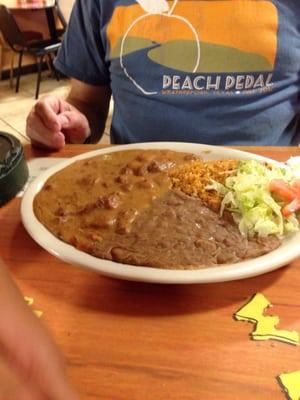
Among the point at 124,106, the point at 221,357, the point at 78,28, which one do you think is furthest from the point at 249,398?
the point at 78,28

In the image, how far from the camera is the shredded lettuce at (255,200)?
2.65 feet

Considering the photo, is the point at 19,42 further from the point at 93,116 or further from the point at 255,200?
the point at 255,200

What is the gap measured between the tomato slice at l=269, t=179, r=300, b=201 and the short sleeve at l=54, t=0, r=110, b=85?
0.68 m

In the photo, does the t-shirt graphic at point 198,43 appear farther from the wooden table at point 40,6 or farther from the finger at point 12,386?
the wooden table at point 40,6

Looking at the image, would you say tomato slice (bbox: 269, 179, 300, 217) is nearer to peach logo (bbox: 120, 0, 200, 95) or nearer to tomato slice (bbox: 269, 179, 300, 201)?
tomato slice (bbox: 269, 179, 300, 201)

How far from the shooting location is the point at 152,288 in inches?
29.3

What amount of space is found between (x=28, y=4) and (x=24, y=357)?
16.0ft

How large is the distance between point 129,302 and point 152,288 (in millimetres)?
44

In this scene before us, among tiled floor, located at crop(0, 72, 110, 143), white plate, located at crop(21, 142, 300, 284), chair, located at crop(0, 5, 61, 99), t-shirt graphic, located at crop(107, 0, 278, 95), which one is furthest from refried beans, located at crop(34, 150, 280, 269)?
chair, located at crop(0, 5, 61, 99)

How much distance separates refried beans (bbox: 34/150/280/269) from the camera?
0.75m

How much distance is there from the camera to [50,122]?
112cm

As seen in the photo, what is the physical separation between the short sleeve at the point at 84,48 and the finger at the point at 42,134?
11.7 inches

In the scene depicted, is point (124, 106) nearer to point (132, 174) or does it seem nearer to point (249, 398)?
point (132, 174)

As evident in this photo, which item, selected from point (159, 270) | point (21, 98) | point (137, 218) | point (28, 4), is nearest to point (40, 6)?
point (28, 4)
